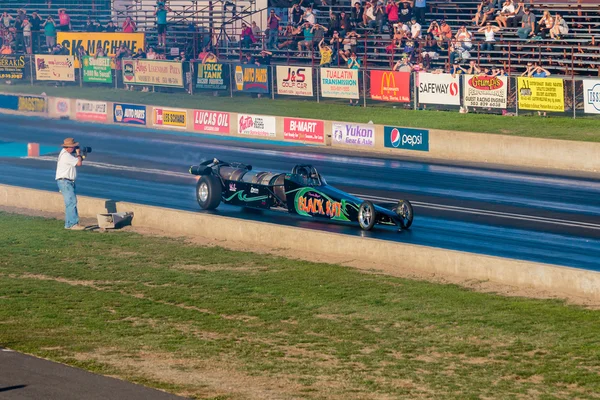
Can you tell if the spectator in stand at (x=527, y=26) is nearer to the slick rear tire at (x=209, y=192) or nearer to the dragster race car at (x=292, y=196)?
the dragster race car at (x=292, y=196)

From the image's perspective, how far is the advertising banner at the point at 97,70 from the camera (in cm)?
4709

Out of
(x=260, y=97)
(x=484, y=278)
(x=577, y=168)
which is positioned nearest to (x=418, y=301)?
(x=484, y=278)

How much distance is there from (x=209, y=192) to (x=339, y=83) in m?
15.9

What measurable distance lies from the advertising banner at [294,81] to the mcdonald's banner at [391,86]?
9.96 feet

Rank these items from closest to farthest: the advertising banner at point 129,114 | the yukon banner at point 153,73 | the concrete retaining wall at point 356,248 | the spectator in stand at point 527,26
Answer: the concrete retaining wall at point 356,248
the spectator in stand at point 527,26
the advertising banner at point 129,114
the yukon banner at point 153,73

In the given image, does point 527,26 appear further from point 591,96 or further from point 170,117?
point 170,117

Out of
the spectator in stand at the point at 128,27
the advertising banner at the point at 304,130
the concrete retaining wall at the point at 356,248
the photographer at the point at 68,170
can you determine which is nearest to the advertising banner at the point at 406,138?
the advertising banner at the point at 304,130

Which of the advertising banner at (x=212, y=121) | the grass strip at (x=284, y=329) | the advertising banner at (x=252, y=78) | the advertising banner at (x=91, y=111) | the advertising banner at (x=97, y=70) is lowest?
the grass strip at (x=284, y=329)

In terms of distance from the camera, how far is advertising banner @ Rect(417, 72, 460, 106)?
114ft

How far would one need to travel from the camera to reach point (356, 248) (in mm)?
18734

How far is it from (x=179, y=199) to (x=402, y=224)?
6.89m

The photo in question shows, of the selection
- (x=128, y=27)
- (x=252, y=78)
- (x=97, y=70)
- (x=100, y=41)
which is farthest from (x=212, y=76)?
(x=128, y=27)

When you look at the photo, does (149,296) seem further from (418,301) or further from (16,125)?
(16,125)

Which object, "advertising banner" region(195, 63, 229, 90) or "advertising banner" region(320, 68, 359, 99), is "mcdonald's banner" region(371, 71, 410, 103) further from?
"advertising banner" region(195, 63, 229, 90)
